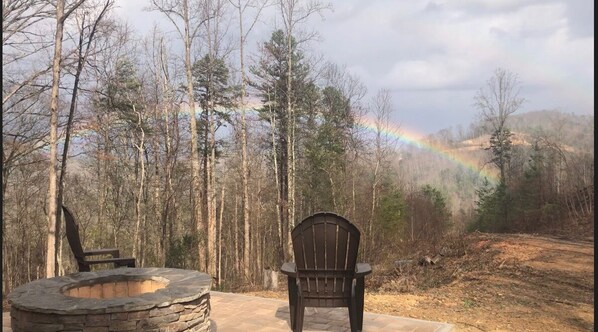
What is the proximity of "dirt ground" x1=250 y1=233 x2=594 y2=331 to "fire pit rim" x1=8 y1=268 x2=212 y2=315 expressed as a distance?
2.40 meters

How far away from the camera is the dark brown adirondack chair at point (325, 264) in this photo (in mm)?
3189

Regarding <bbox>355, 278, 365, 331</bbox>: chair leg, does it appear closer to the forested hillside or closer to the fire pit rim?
the fire pit rim

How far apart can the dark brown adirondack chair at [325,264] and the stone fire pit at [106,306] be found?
754 millimetres

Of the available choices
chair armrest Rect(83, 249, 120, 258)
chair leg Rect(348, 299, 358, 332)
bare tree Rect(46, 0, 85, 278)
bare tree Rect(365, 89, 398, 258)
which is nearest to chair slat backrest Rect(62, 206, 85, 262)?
chair armrest Rect(83, 249, 120, 258)

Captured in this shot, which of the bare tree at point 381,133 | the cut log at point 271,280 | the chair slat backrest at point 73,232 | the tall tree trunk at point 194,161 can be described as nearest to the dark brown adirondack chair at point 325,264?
the chair slat backrest at point 73,232

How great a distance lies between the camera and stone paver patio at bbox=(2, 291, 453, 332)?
12.0 feet

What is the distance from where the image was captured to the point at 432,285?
6.82 m

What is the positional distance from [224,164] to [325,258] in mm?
12921

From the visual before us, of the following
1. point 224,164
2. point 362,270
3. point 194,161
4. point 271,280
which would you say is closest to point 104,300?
point 362,270

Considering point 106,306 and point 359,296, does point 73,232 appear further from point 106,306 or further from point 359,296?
point 359,296

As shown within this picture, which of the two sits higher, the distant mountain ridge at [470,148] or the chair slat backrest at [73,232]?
the distant mountain ridge at [470,148]

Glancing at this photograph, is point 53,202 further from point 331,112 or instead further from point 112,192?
point 331,112

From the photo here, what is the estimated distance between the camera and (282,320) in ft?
12.8

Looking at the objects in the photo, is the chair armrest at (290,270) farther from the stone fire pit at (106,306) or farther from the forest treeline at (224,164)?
the forest treeline at (224,164)
